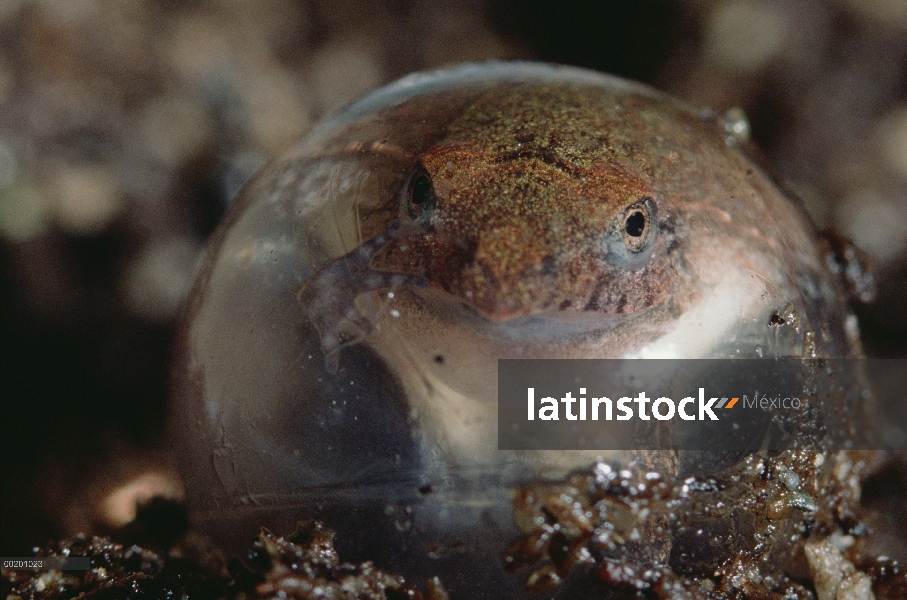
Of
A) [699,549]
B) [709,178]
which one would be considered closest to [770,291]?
[709,178]

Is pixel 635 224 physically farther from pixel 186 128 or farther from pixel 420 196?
pixel 186 128

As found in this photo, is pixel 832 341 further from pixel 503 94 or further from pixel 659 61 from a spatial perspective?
pixel 659 61
